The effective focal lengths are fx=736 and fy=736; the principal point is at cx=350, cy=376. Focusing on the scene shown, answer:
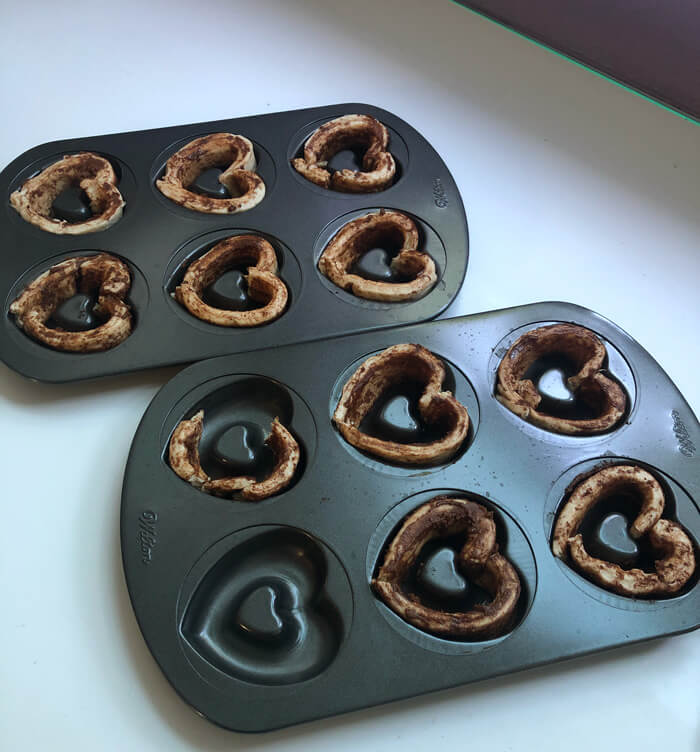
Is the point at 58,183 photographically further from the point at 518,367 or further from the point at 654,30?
the point at 654,30

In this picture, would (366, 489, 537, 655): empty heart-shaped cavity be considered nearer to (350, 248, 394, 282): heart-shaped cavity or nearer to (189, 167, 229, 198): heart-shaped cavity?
(350, 248, 394, 282): heart-shaped cavity

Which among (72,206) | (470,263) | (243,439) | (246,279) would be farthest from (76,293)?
→ (470,263)

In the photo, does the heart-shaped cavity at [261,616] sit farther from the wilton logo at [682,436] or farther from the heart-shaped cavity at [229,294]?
the wilton logo at [682,436]

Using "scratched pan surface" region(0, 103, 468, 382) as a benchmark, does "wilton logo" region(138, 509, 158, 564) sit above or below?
below

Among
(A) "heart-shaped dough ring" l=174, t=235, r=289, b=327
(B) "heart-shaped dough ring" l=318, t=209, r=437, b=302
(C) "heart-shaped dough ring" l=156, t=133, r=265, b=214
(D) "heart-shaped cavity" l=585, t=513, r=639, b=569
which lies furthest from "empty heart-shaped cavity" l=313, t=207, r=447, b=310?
(D) "heart-shaped cavity" l=585, t=513, r=639, b=569

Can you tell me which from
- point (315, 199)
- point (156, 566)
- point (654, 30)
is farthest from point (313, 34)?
point (156, 566)

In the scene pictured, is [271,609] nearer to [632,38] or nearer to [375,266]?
[375,266]
